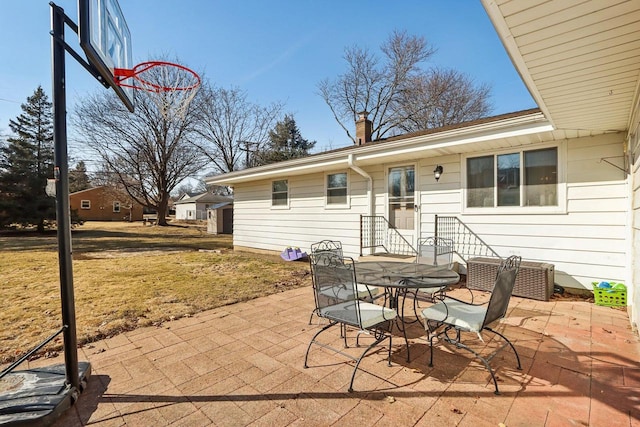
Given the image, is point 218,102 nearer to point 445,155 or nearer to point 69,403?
point 445,155

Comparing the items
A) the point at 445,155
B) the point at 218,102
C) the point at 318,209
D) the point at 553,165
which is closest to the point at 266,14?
the point at 318,209

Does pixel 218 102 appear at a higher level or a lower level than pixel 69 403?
higher

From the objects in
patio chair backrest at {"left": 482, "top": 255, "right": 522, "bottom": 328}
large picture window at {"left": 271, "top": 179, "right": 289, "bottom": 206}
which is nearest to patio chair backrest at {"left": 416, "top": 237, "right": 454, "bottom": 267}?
patio chair backrest at {"left": 482, "top": 255, "right": 522, "bottom": 328}

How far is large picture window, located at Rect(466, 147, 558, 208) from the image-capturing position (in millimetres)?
5266

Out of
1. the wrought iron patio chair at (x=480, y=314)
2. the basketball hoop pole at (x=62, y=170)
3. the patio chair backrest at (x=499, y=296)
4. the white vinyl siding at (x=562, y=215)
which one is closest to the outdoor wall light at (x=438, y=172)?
the white vinyl siding at (x=562, y=215)

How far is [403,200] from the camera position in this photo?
7094mm

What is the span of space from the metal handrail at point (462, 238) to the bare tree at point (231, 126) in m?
18.8

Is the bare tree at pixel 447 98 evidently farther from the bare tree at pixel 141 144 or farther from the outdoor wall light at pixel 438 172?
the bare tree at pixel 141 144

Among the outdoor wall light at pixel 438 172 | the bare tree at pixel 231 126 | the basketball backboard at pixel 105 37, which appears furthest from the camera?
the bare tree at pixel 231 126

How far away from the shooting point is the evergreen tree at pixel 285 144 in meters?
24.2

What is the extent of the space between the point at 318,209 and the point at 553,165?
5.56 metres

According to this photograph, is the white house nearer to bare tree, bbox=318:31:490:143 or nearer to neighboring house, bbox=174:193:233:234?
neighboring house, bbox=174:193:233:234

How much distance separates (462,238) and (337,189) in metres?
3.51

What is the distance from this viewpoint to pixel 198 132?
70.2ft
